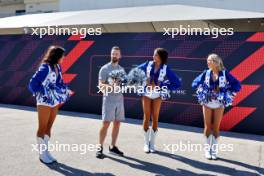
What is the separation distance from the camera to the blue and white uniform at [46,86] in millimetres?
5422

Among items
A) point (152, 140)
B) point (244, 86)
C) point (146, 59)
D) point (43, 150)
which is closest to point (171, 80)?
point (152, 140)

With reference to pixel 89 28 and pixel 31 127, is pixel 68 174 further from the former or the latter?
pixel 89 28

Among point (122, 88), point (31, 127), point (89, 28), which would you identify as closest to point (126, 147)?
point (122, 88)

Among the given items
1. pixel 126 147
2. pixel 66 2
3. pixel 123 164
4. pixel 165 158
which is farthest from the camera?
pixel 66 2

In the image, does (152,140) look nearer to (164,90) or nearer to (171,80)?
(164,90)

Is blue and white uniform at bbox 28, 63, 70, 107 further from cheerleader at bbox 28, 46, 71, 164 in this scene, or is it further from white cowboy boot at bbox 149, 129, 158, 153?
white cowboy boot at bbox 149, 129, 158, 153

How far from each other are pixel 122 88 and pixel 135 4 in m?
10.1

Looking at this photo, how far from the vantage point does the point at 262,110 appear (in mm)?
8070

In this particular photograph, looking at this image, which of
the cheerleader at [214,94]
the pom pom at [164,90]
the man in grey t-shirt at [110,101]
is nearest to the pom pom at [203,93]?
the cheerleader at [214,94]

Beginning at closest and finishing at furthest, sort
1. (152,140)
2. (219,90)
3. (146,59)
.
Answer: (219,90), (152,140), (146,59)

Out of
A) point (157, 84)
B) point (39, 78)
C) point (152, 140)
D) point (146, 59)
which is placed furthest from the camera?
point (146, 59)

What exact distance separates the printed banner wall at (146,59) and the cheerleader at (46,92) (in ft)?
14.1

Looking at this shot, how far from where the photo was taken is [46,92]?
543cm

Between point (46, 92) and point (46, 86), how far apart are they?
12cm
